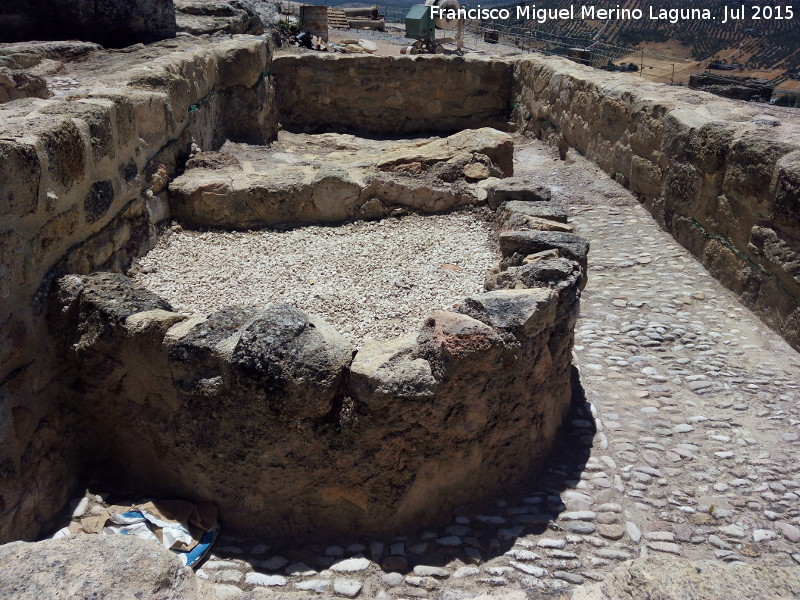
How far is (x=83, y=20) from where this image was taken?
707 centimetres

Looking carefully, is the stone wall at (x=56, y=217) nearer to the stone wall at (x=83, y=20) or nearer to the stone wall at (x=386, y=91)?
the stone wall at (x=83, y=20)

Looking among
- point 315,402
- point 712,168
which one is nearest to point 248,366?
point 315,402

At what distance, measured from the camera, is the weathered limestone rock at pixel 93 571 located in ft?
6.19

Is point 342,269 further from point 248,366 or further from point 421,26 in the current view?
point 421,26

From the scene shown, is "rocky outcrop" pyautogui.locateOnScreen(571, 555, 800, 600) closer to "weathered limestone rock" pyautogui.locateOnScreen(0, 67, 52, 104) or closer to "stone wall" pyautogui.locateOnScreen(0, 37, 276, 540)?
"stone wall" pyautogui.locateOnScreen(0, 37, 276, 540)

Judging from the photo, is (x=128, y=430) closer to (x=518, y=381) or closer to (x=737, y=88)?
(x=518, y=381)

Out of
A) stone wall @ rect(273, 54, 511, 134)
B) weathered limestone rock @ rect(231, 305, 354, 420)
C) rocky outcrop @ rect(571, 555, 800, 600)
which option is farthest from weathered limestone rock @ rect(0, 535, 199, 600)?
stone wall @ rect(273, 54, 511, 134)

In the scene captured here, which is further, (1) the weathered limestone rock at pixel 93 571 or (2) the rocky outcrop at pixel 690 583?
(2) the rocky outcrop at pixel 690 583

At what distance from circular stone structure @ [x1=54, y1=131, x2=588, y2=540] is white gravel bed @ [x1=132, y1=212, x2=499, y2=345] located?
753 mm

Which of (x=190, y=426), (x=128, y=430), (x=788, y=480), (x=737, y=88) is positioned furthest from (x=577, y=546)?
(x=737, y=88)

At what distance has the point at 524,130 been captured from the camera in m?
10.3

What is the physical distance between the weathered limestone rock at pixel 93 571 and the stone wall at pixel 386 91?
904 cm

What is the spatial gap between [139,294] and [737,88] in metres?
9.87

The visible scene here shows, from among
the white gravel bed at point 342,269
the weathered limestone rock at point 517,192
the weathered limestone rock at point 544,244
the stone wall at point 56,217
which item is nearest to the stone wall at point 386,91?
the stone wall at point 56,217
